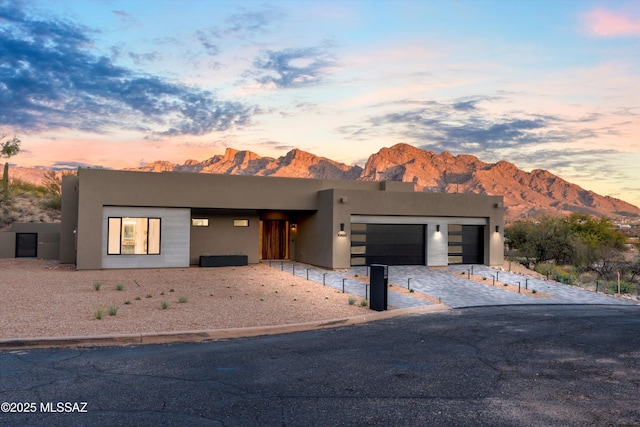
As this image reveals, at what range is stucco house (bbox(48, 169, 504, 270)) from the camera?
22.8 m

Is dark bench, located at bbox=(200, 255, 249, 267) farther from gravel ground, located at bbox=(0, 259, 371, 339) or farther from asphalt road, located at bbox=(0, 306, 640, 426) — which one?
asphalt road, located at bbox=(0, 306, 640, 426)

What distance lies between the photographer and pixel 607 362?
27.4ft

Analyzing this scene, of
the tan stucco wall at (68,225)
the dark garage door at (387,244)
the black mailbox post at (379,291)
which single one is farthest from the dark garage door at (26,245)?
the black mailbox post at (379,291)

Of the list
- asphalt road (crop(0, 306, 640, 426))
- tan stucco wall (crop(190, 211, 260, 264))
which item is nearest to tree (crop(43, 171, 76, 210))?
tan stucco wall (crop(190, 211, 260, 264))

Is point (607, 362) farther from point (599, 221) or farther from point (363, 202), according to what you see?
point (599, 221)

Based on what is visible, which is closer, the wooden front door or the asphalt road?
the asphalt road

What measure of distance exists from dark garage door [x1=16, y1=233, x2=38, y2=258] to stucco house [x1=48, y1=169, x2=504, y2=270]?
7.25m

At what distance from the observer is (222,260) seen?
2506 cm

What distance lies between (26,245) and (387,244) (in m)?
23.9

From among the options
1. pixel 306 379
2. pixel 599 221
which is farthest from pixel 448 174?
pixel 306 379

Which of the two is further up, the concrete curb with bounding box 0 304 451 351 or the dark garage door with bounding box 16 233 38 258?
the dark garage door with bounding box 16 233 38 258

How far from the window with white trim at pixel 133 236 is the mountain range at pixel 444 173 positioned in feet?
380

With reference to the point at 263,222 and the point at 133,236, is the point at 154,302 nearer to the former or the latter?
the point at 133,236

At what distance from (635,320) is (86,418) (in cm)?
1376
